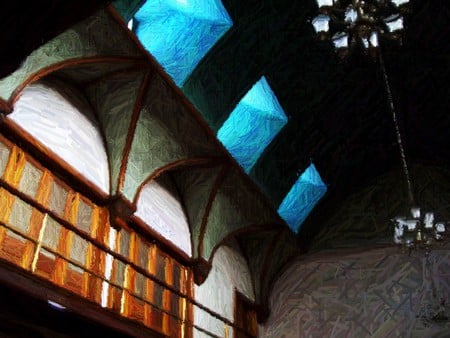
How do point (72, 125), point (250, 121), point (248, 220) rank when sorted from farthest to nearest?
point (248, 220)
point (250, 121)
point (72, 125)

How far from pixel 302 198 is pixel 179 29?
6.09 m

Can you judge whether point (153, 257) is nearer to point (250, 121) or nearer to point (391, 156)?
point (250, 121)

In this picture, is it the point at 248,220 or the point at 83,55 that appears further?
the point at 248,220

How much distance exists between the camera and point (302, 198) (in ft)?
44.7

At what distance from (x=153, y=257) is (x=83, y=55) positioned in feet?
12.1

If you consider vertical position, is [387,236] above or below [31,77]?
above

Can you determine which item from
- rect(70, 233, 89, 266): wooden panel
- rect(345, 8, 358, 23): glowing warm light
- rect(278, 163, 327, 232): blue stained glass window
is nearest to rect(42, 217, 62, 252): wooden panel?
rect(70, 233, 89, 266): wooden panel

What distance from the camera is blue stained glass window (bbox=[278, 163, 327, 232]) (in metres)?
13.3

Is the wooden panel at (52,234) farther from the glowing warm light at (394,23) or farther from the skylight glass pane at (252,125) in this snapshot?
the glowing warm light at (394,23)

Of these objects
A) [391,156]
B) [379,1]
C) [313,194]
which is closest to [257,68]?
[379,1]

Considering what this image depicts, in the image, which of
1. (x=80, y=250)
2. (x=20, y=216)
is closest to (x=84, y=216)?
(x=80, y=250)

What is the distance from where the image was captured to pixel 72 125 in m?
8.27

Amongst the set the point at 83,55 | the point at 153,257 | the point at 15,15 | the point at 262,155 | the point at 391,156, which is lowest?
the point at 15,15

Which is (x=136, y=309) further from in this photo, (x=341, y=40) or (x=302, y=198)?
(x=302, y=198)
